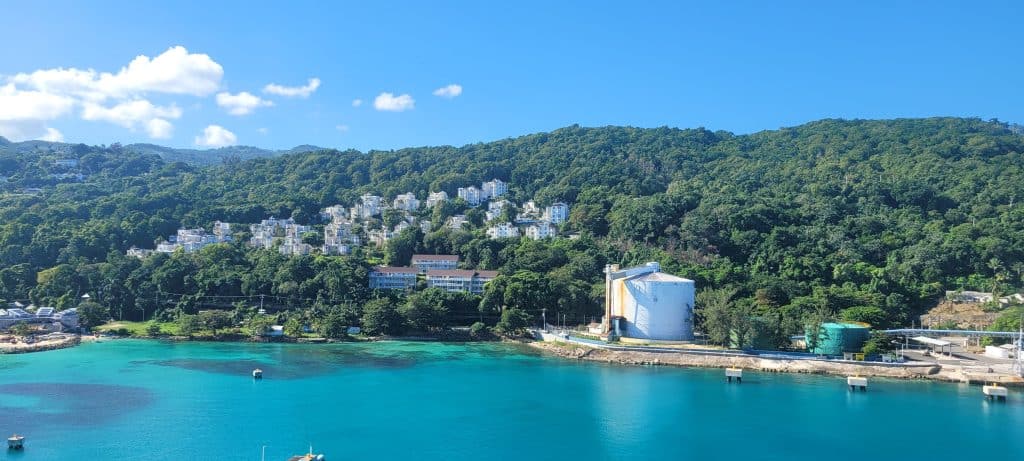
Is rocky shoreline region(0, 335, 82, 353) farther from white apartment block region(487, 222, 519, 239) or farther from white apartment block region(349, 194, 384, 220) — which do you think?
white apartment block region(349, 194, 384, 220)

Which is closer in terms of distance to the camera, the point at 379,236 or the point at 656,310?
the point at 656,310

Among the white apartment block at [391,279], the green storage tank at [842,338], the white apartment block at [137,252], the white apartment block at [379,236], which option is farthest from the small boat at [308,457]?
the white apartment block at [379,236]

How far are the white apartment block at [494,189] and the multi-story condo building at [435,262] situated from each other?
64.2 ft

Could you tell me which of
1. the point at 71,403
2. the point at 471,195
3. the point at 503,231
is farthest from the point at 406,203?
the point at 71,403

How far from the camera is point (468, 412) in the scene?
20.7m

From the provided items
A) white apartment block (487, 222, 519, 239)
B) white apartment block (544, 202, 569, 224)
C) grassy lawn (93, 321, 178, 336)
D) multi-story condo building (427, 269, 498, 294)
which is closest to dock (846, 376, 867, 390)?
multi-story condo building (427, 269, 498, 294)

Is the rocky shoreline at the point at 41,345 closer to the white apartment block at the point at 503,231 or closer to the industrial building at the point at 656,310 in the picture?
the industrial building at the point at 656,310

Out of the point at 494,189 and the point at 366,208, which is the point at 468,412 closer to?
the point at 366,208

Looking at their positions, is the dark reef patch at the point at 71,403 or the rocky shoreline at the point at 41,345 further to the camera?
the rocky shoreline at the point at 41,345

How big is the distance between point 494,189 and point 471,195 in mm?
2699

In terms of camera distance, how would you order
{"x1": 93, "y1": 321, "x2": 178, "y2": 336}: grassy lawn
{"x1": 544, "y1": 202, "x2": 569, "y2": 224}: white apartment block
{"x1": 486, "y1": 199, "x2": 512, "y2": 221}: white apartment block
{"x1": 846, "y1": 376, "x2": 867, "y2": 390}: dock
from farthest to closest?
{"x1": 486, "y1": 199, "x2": 512, "y2": 221}: white apartment block → {"x1": 544, "y1": 202, "x2": 569, "y2": 224}: white apartment block → {"x1": 93, "y1": 321, "x2": 178, "y2": 336}: grassy lawn → {"x1": 846, "y1": 376, "x2": 867, "y2": 390}: dock

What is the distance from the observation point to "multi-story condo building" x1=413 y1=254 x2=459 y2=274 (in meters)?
44.8

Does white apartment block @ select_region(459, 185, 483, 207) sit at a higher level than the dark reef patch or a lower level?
higher

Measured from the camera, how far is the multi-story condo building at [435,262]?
44844 millimetres
